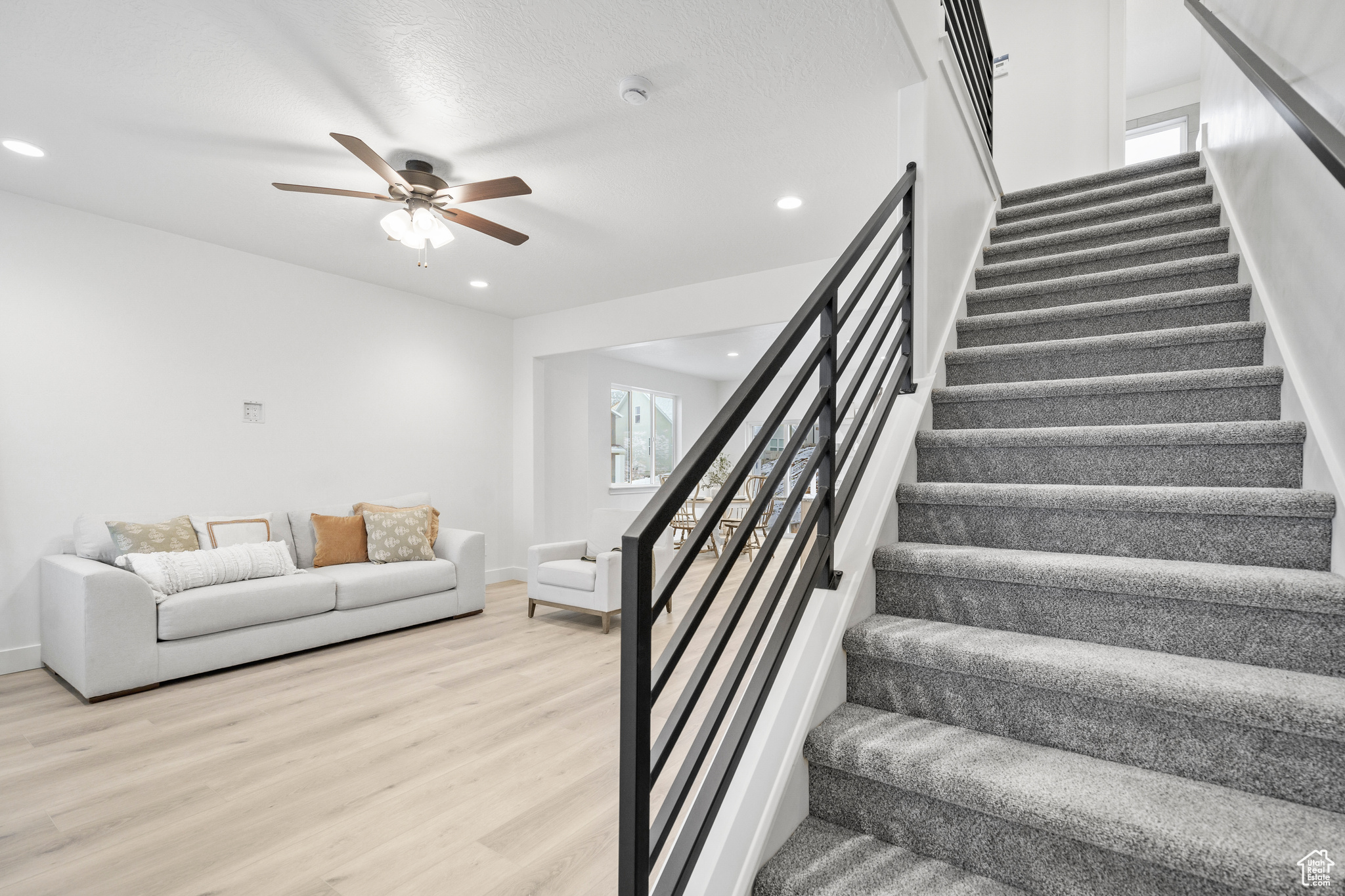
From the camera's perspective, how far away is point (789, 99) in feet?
8.36

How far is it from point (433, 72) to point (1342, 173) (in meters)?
2.60

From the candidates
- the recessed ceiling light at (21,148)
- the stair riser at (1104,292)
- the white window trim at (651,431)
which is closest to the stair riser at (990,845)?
the stair riser at (1104,292)

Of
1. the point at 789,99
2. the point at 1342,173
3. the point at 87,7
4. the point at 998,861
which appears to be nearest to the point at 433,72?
the point at 87,7

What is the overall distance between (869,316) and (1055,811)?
3.73ft

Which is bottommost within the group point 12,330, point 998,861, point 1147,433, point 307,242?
point 998,861

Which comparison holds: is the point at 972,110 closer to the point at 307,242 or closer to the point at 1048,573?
the point at 1048,573

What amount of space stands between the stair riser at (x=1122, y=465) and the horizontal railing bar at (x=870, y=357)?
40 cm

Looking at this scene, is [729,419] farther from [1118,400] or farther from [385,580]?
[385,580]

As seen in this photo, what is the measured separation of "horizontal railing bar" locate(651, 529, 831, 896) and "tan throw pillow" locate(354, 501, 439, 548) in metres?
3.92

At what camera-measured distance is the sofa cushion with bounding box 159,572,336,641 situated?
3.16m

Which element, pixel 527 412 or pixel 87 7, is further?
pixel 527 412

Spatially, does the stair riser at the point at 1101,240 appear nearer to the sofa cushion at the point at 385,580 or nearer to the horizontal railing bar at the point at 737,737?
the horizontal railing bar at the point at 737,737

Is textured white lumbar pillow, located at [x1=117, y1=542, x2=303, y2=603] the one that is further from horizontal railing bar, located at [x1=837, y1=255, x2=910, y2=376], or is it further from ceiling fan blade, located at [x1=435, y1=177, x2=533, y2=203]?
horizontal railing bar, located at [x1=837, y1=255, x2=910, y2=376]

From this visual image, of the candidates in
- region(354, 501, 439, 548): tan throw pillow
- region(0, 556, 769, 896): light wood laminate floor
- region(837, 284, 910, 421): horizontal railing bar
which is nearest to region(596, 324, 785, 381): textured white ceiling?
region(354, 501, 439, 548): tan throw pillow
